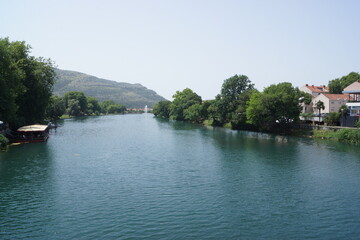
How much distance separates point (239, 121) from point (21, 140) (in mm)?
65601

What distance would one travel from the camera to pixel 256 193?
3033 centimetres

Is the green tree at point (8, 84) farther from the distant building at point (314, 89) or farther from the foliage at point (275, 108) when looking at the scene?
the distant building at point (314, 89)

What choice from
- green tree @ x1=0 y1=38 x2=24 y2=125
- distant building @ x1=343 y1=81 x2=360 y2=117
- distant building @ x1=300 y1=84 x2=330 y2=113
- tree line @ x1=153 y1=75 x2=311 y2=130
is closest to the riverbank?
tree line @ x1=153 y1=75 x2=311 y2=130

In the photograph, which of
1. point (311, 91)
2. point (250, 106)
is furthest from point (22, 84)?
point (311, 91)

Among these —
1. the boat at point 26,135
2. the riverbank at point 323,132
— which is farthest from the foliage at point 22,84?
the riverbank at point 323,132

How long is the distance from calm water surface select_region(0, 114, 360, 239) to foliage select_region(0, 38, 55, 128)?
11.8 meters

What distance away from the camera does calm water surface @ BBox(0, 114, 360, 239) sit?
70.9ft

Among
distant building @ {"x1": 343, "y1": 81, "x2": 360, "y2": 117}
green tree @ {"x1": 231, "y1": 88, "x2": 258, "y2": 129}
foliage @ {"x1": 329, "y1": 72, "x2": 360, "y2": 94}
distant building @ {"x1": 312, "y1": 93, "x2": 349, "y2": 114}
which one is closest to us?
distant building @ {"x1": 343, "y1": 81, "x2": 360, "y2": 117}

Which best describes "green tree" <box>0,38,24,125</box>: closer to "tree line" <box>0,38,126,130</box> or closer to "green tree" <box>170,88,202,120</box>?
"tree line" <box>0,38,126,130</box>

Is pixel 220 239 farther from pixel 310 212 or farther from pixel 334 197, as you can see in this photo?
pixel 334 197

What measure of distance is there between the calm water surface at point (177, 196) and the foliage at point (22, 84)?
11.8 meters

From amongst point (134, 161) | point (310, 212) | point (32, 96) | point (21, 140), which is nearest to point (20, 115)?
point (32, 96)

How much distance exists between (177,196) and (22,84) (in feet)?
166

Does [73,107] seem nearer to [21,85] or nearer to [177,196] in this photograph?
[21,85]
